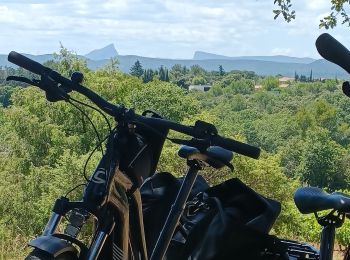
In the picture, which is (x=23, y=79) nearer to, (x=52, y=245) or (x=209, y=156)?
(x=52, y=245)

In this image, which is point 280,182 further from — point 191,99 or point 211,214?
point 211,214

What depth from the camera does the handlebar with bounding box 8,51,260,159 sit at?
1.51 m

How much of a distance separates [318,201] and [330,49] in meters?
0.69

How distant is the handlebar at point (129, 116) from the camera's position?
151 centimetres

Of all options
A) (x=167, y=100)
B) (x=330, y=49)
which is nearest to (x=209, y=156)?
(x=330, y=49)

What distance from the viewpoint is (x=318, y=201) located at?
1.72 meters

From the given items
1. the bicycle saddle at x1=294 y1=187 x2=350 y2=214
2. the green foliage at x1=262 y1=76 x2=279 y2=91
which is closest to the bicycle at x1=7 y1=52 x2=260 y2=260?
the bicycle saddle at x1=294 y1=187 x2=350 y2=214

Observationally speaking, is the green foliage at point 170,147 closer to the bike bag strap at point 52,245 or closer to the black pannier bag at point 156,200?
the black pannier bag at point 156,200

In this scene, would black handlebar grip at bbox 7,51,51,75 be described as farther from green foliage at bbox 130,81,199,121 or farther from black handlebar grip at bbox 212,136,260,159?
green foliage at bbox 130,81,199,121

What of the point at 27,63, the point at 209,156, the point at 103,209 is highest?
the point at 27,63

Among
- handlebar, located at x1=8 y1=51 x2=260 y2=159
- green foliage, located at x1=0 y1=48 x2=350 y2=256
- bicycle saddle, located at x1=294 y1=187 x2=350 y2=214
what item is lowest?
green foliage, located at x1=0 y1=48 x2=350 y2=256

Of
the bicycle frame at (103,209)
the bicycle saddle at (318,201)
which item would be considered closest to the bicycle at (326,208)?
the bicycle saddle at (318,201)

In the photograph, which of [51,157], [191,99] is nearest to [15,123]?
[51,157]

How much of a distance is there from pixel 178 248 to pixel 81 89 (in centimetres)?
75
